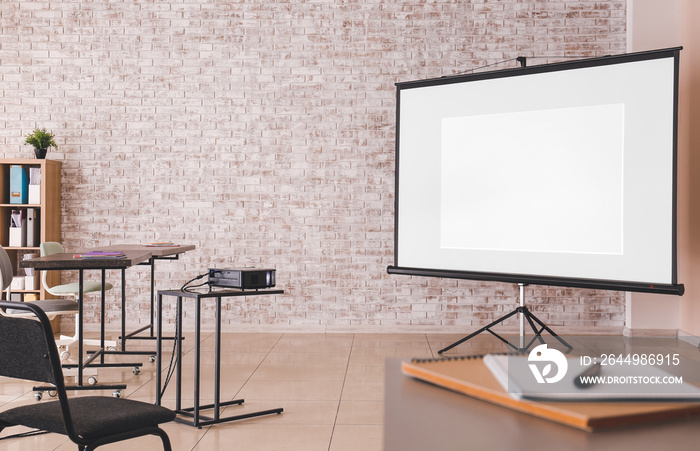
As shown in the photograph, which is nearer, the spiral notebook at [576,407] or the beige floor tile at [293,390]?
the spiral notebook at [576,407]

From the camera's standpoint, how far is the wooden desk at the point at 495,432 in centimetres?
65

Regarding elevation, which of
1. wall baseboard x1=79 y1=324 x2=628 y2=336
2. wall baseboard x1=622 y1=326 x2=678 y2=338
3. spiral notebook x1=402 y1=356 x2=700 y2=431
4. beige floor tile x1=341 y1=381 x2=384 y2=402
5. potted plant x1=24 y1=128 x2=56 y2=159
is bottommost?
beige floor tile x1=341 y1=381 x2=384 y2=402

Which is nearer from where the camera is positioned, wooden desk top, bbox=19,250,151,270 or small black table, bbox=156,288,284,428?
small black table, bbox=156,288,284,428

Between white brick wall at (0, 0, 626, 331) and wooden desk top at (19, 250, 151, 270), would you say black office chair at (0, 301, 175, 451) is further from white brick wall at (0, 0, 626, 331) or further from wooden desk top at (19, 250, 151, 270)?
white brick wall at (0, 0, 626, 331)

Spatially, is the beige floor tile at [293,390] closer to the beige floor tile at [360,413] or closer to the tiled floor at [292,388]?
the tiled floor at [292,388]

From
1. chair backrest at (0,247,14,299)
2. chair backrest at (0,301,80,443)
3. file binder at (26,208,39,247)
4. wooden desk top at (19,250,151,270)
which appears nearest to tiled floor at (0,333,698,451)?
chair backrest at (0,247,14,299)

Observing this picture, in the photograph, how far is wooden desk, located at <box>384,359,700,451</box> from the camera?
0.65 m

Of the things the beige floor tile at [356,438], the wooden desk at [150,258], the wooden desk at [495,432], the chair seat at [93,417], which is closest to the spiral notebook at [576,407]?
the wooden desk at [495,432]

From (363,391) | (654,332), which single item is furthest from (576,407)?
(654,332)

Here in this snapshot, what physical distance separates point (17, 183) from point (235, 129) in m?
1.89

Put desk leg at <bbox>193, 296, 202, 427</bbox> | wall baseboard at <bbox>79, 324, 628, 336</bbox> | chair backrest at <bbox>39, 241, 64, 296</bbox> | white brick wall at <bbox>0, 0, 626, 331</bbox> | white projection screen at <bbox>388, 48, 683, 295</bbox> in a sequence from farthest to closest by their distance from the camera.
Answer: white brick wall at <bbox>0, 0, 626, 331</bbox> < wall baseboard at <bbox>79, 324, 628, 336</bbox> < chair backrest at <bbox>39, 241, 64, 296</bbox> < white projection screen at <bbox>388, 48, 683, 295</bbox> < desk leg at <bbox>193, 296, 202, 427</bbox>

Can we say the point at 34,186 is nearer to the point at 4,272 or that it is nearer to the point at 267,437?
the point at 4,272

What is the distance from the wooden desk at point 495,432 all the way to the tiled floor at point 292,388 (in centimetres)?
145

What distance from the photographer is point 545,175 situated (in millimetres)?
3764
